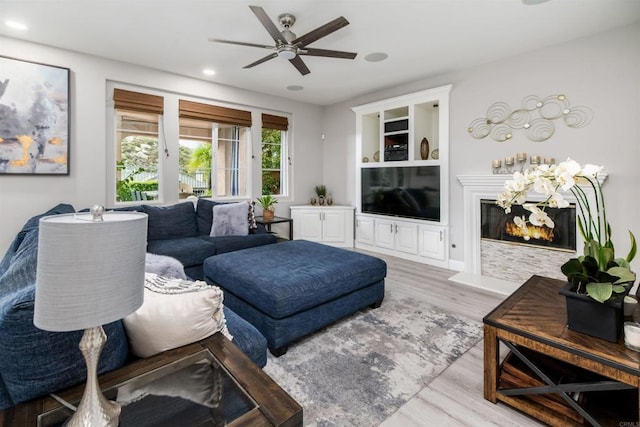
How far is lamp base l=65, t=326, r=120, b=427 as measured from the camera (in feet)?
2.44

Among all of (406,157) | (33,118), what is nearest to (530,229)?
(406,157)

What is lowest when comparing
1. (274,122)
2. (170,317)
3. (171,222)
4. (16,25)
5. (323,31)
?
(170,317)

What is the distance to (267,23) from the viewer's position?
2369 mm

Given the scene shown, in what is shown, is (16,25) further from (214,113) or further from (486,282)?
(486,282)

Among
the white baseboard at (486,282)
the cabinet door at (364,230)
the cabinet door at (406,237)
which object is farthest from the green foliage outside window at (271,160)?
the white baseboard at (486,282)

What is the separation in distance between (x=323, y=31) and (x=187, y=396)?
8.39 ft

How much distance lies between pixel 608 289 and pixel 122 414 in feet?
6.19

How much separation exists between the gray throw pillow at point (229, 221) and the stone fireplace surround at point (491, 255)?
2.84 meters

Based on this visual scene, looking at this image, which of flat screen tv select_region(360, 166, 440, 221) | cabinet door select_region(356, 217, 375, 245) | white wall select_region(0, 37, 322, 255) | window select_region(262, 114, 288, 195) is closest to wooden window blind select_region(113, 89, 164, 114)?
white wall select_region(0, 37, 322, 255)

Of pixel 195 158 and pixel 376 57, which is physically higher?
pixel 376 57

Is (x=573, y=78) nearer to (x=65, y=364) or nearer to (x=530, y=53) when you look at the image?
(x=530, y=53)

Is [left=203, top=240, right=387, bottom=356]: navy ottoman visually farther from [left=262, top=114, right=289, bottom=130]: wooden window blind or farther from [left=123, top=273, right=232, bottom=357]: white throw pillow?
[left=262, top=114, right=289, bottom=130]: wooden window blind

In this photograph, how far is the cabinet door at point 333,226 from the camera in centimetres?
559

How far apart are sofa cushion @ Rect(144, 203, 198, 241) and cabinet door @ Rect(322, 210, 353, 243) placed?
225cm
